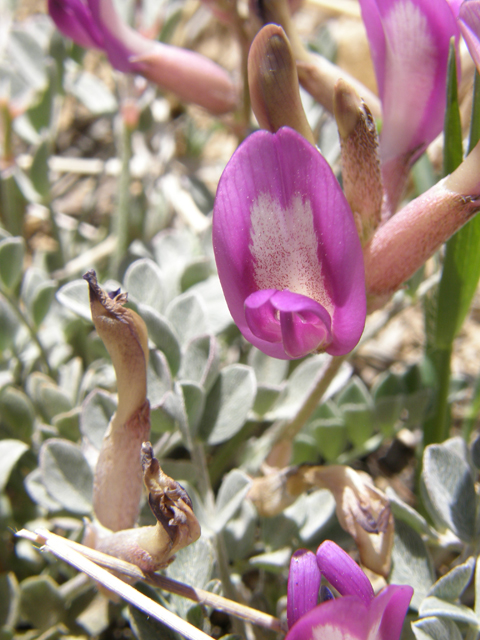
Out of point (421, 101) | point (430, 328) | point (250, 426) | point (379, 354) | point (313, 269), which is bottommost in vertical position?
point (379, 354)

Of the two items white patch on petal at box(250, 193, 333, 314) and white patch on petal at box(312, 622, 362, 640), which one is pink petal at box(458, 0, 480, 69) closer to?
white patch on petal at box(250, 193, 333, 314)

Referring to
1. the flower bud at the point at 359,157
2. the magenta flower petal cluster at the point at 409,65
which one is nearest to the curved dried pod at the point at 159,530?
the flower bud at the point at 359,157

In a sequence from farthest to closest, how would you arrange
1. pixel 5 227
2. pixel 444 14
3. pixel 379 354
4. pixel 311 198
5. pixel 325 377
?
pixel 379 354
pixel 5 227
pixel 325 377
pixel 444 14
pixel 311 198

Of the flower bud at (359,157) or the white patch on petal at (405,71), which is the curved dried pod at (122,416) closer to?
the flower bud at (359,157)

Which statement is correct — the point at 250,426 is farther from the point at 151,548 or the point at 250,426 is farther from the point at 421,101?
Result: the point at 421,101

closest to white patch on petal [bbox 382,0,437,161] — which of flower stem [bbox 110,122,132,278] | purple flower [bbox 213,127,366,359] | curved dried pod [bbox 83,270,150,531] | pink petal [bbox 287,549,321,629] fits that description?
purple flower [bbox 213,127,366,359]

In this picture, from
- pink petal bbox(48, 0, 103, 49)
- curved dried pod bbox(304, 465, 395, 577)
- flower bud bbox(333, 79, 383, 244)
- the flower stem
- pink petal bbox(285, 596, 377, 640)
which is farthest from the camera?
the flower stem

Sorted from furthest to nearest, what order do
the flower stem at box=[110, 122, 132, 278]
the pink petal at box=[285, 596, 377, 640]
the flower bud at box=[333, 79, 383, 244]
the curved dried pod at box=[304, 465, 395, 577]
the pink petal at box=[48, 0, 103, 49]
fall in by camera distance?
→ the flower stem at box=[110, 122, 132, 278]
the pink petal at box=[48, 0, 103, 49]
the curved dried pod at box=[304, 465, 395, 577]
the flower bud at box=[333, 79, 383, 244]
the pink petal at box=[285, 596, 377, 640]

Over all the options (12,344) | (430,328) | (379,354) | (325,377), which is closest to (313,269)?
(325,377)
